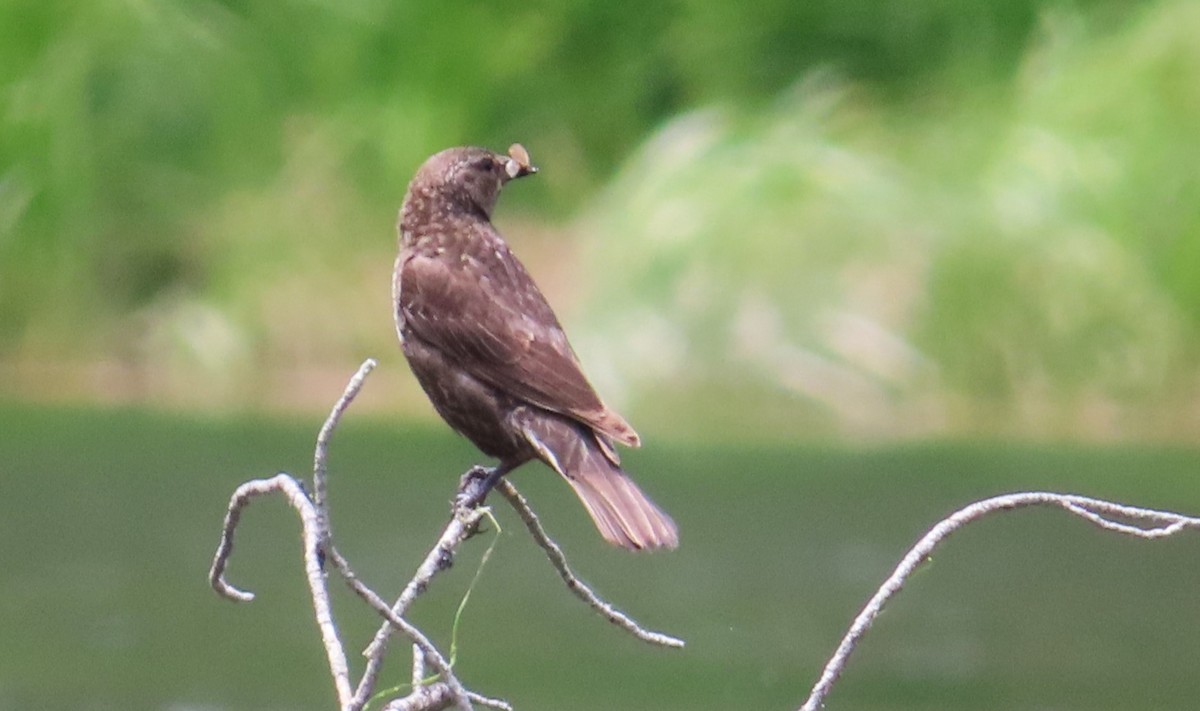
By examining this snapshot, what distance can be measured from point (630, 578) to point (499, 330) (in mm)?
7998

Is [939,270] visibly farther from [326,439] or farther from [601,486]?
[326,439]

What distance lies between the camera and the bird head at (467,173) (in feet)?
19.3

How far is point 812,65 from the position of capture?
24.4 metres

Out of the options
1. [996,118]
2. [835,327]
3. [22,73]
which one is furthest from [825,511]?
[22,73]

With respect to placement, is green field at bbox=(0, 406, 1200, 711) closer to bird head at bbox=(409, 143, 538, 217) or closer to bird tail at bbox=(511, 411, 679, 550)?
bird head at bbox=(409, 143, 538, 217)

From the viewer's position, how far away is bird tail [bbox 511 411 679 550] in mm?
5023

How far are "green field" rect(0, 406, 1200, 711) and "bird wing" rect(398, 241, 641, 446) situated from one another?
5.47 meters

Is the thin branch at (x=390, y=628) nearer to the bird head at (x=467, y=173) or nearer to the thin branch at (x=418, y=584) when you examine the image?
the thin branch at (x=418, y=584)

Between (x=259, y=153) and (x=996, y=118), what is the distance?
6155mm

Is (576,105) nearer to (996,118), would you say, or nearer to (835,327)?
(996,118)

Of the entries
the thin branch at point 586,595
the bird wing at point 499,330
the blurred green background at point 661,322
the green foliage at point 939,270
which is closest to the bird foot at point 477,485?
the bird wing at point 499,330

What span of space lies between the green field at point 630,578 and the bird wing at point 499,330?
5471mm

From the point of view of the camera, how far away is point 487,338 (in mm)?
5664

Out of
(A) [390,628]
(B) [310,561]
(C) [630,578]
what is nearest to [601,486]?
(A) [390,628]
